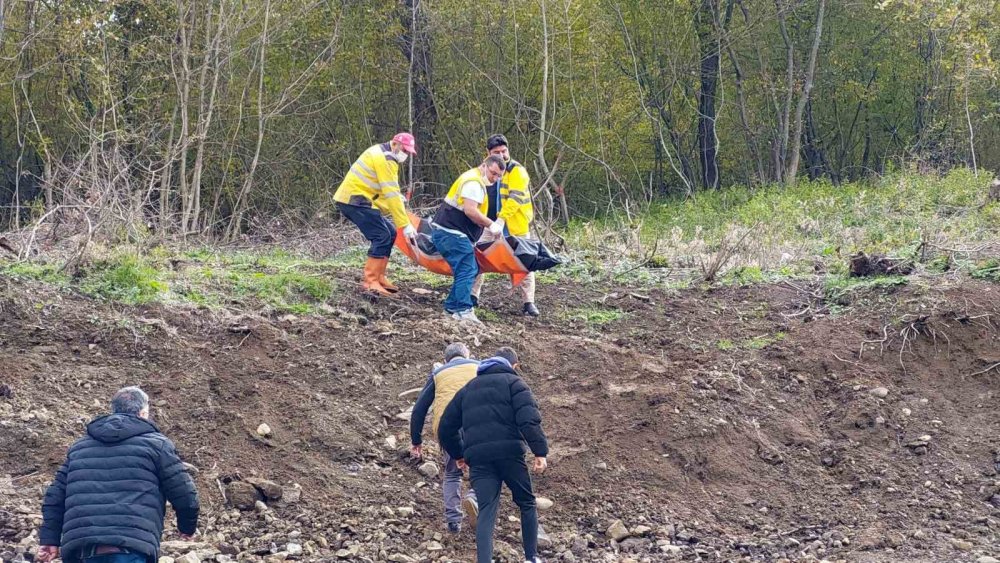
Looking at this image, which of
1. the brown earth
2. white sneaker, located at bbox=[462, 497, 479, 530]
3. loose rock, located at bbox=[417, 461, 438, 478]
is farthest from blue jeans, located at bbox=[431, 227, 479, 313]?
white sneaker, located at bbox=[462, 497, 479, 530]

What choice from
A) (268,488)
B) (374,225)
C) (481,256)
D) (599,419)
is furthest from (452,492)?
(374,225)

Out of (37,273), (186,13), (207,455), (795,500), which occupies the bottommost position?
(795,500)

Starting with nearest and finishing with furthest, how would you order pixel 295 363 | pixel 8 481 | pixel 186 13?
pixel 8 481 → pixel 295 363 → pixel 186 13

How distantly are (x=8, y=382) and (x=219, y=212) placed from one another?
12055 mm

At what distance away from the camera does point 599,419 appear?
753 centimetres

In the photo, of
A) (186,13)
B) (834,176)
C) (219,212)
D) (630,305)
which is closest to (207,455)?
(630,305)

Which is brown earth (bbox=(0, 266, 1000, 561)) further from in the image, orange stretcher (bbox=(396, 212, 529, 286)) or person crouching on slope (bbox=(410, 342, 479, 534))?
orange stretcher (bbox=(396, 212, 529, 286))

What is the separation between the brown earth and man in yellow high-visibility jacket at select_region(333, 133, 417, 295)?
1.63 feet

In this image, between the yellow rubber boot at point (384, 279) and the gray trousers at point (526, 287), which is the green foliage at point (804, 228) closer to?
the gray trousers at point (526, 287)

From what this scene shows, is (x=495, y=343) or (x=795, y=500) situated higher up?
(x=495, y=343)

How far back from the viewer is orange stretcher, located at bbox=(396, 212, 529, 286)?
9.25m

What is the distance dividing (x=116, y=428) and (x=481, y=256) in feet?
16.2

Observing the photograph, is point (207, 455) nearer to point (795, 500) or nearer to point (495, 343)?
point (495, 343)

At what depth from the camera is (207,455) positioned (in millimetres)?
6867
